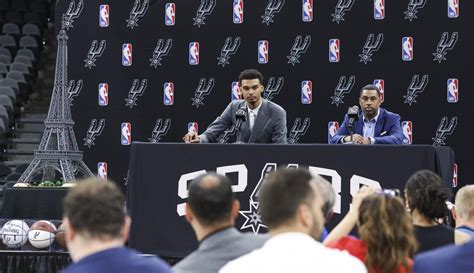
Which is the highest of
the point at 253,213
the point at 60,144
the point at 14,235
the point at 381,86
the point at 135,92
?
the point at 381,86

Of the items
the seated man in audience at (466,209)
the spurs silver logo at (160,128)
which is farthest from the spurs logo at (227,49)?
the seated man in audience at (466,209)

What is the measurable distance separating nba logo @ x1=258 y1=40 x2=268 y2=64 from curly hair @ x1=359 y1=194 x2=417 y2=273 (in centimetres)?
959

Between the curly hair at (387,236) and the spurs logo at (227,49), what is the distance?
32.1 ft

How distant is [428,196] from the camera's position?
439 centimetres

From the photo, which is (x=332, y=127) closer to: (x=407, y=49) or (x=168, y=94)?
(x=407, y=49)

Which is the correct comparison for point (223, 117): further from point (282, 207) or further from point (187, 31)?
point (282, 207)

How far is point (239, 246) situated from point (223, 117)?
18.7 ft

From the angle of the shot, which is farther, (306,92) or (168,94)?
(168,94)

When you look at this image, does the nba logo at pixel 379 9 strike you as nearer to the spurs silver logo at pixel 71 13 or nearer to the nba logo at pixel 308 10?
the nba logo at pixel 308 10

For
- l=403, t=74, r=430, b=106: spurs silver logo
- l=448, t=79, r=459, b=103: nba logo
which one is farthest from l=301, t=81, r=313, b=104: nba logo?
l=448, t=79, r=459, b=103: nba logo

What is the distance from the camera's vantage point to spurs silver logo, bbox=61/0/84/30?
14.2 meters

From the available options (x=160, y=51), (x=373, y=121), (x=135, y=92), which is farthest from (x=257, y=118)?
(x=135, y=92)

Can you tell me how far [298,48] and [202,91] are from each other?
158 cm

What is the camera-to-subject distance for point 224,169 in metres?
8.11
